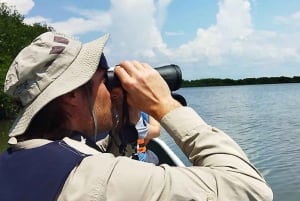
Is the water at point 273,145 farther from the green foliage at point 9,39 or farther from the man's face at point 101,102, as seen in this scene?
the green foliage at point 9,39

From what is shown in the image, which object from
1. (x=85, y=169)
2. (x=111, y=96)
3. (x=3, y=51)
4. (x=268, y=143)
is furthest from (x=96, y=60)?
(x=3, y=51)

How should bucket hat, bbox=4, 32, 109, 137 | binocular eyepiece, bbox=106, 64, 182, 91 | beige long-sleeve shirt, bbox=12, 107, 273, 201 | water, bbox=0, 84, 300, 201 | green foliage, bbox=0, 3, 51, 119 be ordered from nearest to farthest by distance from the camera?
beige long-sleeve shirt, bbox=12, 107, 273, 201
bucket hat, bbox=4, 32, 109, 137
binocular eyepiece, bbox=106, 64, 182, 91
water, bbox=0, 84, 300, 201
green foliage, bbox=0, 3, 51, 119

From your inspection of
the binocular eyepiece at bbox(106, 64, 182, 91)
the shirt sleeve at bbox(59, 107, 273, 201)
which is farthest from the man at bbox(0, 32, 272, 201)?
the binocular eyepiece at bbox(106, 64, 182, 91)

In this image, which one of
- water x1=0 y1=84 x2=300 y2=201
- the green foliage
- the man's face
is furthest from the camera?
the green foliage

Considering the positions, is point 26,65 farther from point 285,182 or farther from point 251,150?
point 251,150

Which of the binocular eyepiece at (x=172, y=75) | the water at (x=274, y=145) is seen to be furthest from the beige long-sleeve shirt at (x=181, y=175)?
the water at (x=274, y=145)

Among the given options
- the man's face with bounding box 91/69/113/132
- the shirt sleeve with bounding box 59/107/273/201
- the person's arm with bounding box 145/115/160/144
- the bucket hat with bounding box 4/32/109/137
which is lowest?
the person's arm with bounding box 145/115/160/144

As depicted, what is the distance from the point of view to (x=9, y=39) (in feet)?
123

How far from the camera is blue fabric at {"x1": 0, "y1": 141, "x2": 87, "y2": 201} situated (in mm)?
1314

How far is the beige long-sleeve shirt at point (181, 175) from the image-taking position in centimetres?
130

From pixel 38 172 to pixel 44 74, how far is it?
320 mm

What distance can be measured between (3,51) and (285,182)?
27.2m

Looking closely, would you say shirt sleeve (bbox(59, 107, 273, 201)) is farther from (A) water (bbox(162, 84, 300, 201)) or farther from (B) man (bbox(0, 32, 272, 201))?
(A) water (bbox(162, 84, 300, 201))

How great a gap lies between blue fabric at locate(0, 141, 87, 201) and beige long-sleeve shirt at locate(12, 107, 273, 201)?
24 millimetres
